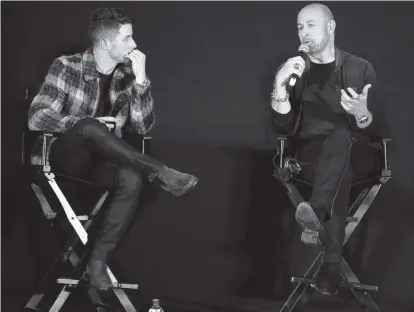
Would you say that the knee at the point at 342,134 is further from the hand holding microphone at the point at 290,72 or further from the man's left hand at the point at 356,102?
the hand holding microphone at the point at 290,72

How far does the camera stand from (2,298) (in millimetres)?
3580

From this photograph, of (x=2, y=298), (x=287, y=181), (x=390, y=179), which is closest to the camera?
(x=287, y=181)

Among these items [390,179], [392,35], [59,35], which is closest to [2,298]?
[59,35]

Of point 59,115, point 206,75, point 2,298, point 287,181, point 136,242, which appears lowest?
point 2,298

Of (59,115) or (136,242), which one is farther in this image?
(136,242)

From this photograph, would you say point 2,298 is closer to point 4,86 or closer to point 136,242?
point 136,242

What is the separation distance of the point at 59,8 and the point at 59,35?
0.52ft

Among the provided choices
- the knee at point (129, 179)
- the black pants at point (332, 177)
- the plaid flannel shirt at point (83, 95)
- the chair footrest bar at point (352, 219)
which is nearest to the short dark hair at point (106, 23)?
the plaid flannel shirt at point (83, 95)

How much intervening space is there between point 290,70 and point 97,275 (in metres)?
1.34

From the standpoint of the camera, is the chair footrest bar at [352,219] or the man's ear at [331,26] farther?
the man's ear at [331,26]

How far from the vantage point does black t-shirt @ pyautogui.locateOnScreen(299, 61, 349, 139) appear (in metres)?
3.16

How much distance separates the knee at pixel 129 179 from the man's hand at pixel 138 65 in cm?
46

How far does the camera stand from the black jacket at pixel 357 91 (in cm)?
315

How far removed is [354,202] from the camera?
3166mm
